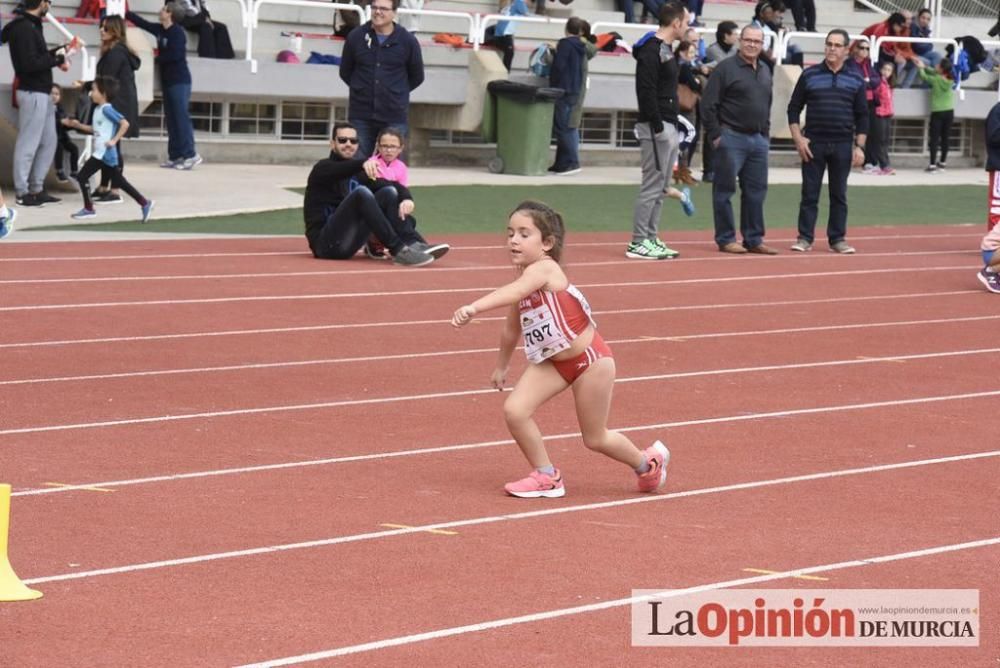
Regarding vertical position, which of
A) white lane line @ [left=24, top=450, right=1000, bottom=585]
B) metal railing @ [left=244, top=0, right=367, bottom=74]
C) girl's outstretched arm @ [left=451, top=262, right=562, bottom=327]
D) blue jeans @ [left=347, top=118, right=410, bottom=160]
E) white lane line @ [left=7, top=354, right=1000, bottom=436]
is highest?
metal railing @ [left=244, top=0, right=367, bottom=74]

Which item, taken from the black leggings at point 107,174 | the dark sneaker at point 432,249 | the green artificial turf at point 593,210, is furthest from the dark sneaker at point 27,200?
the dark sneaker at point 432,249

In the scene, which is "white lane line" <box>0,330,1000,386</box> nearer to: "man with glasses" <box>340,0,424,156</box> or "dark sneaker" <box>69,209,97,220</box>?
A: "man with glasses" <box>340,0,424,156</box>

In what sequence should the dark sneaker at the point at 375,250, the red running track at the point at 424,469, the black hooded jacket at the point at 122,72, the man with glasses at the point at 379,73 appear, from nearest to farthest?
the red running track at the point at 424,469 < the dark sneaker at the point at 375,250 < the man with glasses at the point at 379,73 < the black hooded jacket at the point at 122,72

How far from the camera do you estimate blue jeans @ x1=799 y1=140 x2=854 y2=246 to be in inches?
664

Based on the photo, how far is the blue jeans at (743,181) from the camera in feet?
54.1

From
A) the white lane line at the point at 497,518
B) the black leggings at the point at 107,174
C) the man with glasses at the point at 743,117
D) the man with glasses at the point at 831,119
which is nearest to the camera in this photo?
the white lane line at the point at 497,518

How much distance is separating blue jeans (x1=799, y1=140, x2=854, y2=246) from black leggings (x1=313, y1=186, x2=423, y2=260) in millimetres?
4100

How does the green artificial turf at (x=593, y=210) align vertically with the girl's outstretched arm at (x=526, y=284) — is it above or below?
below

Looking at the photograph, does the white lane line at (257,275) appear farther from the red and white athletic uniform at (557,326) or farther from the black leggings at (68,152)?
the red and white athletic uniform at (557,326)

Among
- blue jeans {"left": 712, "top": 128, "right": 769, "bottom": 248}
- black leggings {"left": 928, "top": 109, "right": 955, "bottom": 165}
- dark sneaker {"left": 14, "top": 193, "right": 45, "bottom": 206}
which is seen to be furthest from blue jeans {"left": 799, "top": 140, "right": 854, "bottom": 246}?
black leggings {"left": 928, "top": 109, "right": 955, "bottom": 165}

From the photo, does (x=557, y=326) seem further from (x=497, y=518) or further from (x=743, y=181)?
(x=743, y=181)

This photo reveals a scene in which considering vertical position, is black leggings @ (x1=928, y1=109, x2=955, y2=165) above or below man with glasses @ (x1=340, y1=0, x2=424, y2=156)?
below

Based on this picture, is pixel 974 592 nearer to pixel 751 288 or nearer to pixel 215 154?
pixel 751 288

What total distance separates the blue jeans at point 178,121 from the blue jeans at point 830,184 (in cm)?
877
